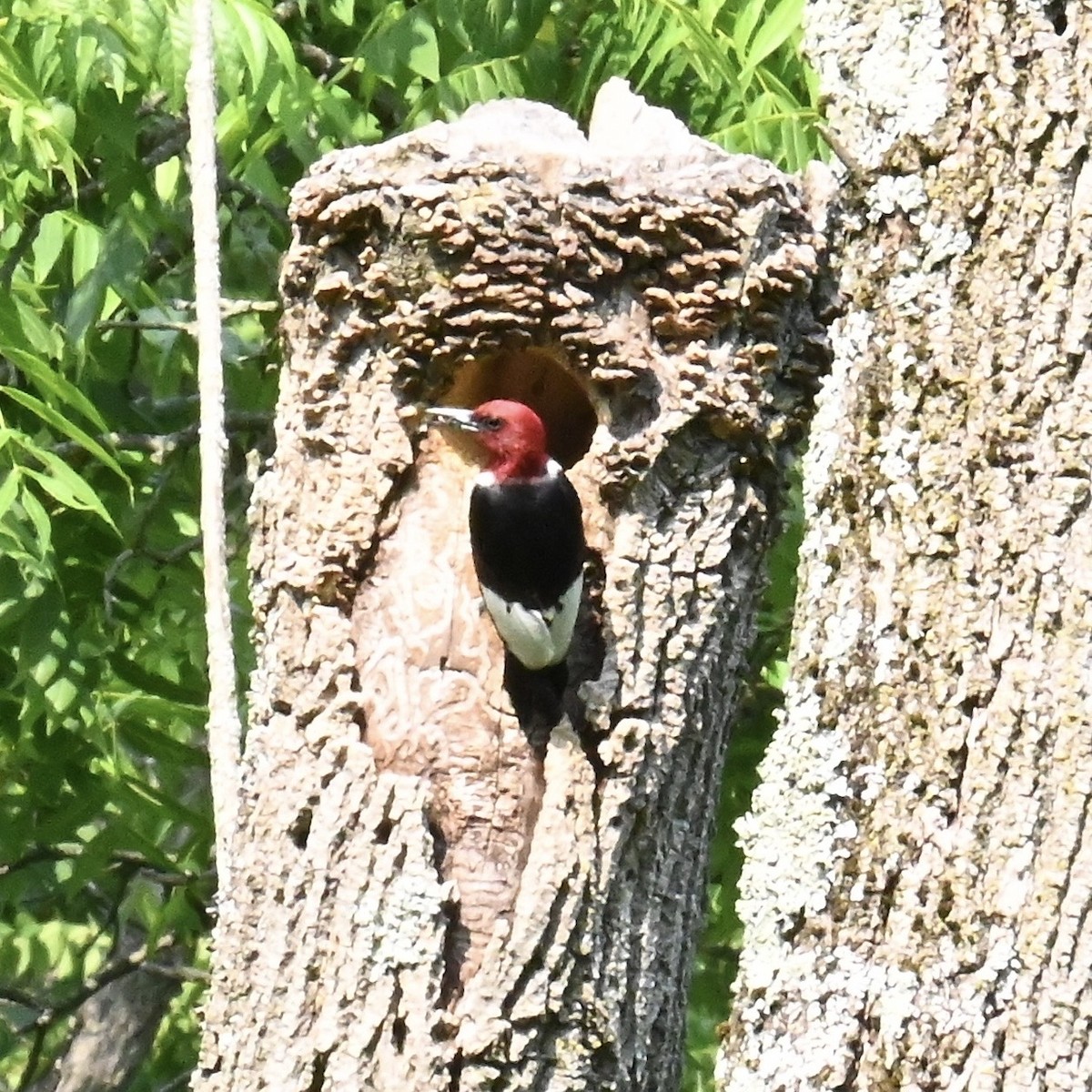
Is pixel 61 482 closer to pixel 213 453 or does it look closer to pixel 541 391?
pixel 213 453

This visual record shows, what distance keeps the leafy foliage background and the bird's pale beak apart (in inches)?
21.5

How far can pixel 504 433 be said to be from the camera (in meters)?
2.99

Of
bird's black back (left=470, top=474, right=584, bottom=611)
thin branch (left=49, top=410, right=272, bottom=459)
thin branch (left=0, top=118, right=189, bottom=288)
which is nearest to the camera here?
bird's black back (left=470, top=474, right=584, bottom=611)

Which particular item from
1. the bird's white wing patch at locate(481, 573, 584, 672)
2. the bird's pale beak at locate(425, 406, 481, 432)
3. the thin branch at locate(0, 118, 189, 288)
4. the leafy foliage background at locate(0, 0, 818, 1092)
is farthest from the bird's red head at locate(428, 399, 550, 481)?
the thin branch at locate(0, 118, 189, 288)

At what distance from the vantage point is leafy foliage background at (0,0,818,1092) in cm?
329

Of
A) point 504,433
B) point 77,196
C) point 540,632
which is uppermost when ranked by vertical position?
point 77,196

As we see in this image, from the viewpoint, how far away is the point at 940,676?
2180mm

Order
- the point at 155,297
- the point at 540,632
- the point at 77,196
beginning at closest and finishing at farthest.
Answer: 1. the point at 540,632
2. the point at 155,297
3. the point at 77,196

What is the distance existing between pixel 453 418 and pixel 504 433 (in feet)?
0.41

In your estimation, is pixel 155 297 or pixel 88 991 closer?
pixel 155 297

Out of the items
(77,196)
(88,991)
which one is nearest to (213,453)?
(77,196)

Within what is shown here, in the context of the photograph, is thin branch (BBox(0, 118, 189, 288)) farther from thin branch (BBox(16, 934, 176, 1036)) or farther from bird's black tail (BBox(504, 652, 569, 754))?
thin branch (BBox(16, 934, 176, 1036))

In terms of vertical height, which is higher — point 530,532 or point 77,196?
point 77,196

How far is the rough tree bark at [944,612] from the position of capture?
2.08 metres
